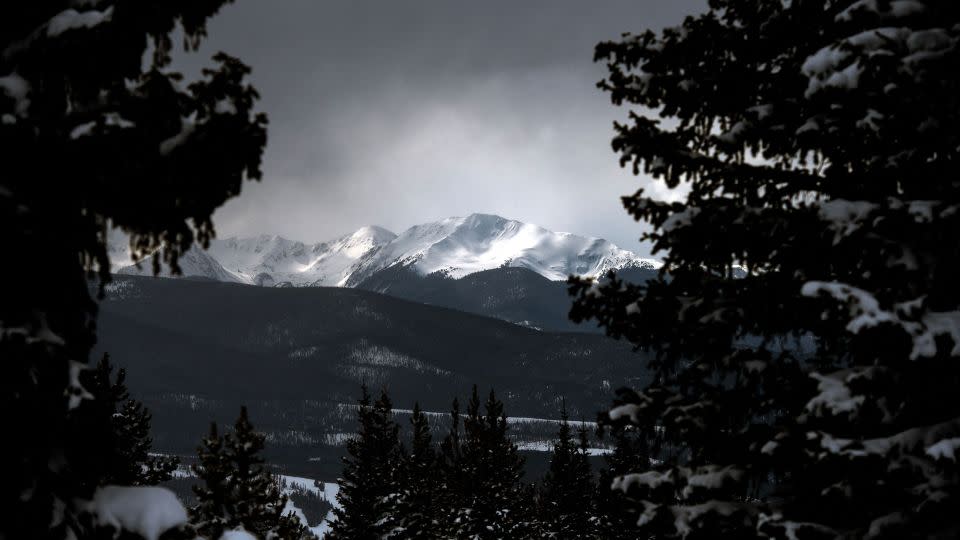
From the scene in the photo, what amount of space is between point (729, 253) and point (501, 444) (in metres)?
34.9

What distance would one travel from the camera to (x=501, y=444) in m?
40.2

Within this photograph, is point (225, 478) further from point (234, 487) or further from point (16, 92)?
point (16, 92)

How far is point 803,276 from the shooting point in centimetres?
609

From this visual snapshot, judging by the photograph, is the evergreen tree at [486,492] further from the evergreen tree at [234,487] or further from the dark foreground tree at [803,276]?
the dark foreground tree at [803,276]

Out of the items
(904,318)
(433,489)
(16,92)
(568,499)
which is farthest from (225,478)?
(568,499)

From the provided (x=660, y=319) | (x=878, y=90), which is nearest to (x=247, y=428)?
(x=660, y=319)

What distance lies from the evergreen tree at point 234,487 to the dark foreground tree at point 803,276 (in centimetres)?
1435

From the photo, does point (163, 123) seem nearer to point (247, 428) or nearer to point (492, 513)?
point (247, 428)

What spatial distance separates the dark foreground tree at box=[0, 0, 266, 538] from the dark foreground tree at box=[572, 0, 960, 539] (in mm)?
3859

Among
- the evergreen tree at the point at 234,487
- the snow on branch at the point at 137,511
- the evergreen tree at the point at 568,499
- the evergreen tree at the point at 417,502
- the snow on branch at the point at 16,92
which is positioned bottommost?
the evergreen tree at the point at 568,499

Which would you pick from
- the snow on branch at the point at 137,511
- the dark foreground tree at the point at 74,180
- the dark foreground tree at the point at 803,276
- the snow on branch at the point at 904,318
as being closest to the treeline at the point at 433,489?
the dark foreground tree at the point at 803,276

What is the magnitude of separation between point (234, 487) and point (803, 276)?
18.9 meters

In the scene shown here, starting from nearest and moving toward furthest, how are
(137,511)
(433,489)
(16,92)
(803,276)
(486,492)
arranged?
1. (16,92)
2. (137,511)
3. (803,276)
4. (486,492)
5. (433,489)

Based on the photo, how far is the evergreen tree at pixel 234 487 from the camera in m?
19.0
